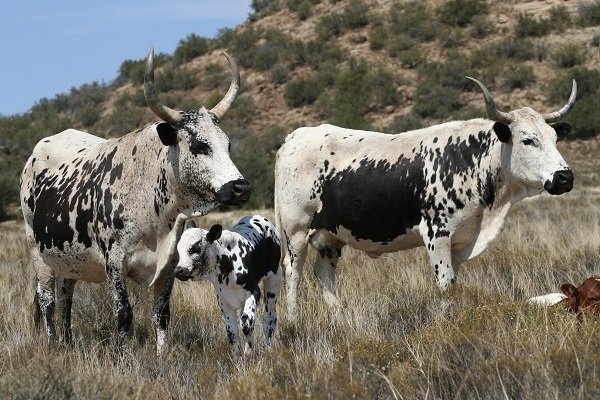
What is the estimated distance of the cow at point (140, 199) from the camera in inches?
Result: 265

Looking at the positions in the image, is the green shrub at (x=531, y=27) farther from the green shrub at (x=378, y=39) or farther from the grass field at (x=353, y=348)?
the grass field at (x=353, y=348)

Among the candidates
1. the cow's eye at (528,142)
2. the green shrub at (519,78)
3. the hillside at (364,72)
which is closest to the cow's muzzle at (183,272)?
the cow's eye at (528,142)

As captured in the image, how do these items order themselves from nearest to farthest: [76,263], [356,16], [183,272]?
[183,272], [76,263], [356,16]

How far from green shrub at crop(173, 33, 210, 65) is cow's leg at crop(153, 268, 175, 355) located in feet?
142

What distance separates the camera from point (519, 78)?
1480 inches

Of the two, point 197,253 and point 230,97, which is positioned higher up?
point 230,97

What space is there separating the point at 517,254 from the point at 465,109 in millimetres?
26003

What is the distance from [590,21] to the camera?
137 feet

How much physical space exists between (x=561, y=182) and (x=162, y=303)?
11.6ft

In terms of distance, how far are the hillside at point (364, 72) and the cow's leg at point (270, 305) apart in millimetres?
23743

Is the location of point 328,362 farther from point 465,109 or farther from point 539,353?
point 465,109

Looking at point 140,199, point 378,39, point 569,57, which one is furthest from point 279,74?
point 140,199

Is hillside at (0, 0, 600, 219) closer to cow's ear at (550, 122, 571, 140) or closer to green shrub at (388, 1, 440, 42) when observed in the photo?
green shrub at (388, 1, 440, 42)

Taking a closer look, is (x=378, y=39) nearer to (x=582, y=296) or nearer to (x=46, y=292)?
(x=46, y=292)
